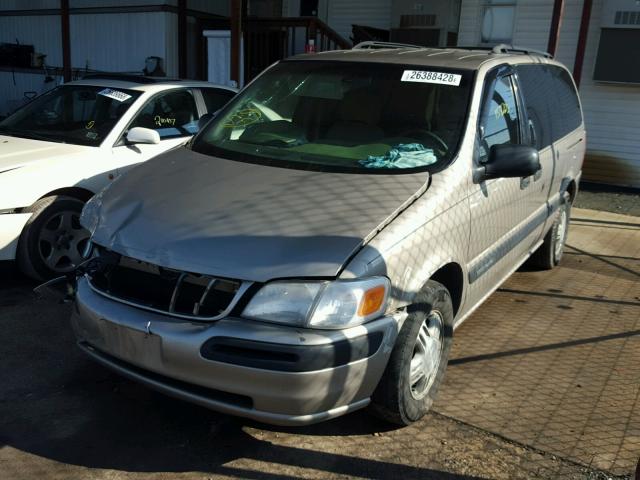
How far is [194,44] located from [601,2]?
26.2ft

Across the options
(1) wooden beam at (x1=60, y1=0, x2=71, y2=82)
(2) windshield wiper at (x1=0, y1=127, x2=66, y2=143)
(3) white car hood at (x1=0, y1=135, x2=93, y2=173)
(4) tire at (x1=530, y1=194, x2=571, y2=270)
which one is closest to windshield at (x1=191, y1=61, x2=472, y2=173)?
(3) white car hood at (x1=0, y1=135, x2=93, y2=173)

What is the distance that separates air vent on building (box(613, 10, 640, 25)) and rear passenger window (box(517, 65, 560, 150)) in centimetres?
570

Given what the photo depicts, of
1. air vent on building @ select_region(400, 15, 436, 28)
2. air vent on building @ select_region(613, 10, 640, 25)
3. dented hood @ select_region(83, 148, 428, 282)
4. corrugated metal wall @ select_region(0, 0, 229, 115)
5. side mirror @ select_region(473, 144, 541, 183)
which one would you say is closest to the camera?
dented hood @ select_region(83, 148, 428, 282)

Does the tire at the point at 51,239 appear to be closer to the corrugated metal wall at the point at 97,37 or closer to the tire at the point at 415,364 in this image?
the tire at the point at 415,364

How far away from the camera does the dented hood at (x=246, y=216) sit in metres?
2.77

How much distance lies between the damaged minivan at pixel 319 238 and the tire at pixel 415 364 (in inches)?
0.4

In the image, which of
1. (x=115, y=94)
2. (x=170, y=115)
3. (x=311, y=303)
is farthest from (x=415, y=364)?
(x=115, y=94)

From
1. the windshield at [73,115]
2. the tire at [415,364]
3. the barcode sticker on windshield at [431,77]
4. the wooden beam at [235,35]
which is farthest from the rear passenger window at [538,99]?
the wooden beam at [235,35]

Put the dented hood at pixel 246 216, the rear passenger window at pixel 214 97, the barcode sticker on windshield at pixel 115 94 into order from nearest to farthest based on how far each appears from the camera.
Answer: the dented hood at pixel 246 216 → the barcode sticker on windshield at pixel 115 94 → the rear passenger window at pixel 214 97

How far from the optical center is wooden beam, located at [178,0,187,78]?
1296 cm

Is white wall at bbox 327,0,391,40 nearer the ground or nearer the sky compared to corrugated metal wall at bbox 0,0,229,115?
nearer the sky

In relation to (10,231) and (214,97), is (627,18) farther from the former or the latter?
(10,231)

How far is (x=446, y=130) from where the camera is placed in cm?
375

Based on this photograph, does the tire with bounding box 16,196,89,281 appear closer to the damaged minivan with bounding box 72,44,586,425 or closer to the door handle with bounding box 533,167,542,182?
the damaged minivan with bounding box 72,44,586,425
